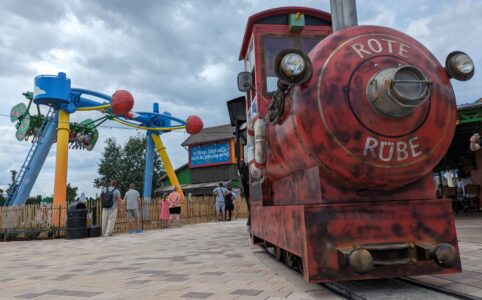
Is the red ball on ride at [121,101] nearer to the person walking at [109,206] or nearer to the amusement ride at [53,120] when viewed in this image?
the amusement ride at [53,120]

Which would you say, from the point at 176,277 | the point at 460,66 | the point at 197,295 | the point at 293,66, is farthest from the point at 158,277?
the point at 460,66

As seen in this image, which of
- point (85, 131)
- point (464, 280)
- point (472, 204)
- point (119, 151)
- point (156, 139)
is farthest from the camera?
point (119, 151)

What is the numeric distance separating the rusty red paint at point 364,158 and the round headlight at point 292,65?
15cm

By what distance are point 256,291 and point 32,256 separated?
5.70 metres

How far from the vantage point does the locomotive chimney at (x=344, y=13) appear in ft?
13.6

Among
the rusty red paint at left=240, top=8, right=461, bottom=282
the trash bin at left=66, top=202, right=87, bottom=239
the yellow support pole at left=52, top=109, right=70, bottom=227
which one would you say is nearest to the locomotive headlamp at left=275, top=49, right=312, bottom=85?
the rusty red paint at left=240, top=8, right=461, bottom=282

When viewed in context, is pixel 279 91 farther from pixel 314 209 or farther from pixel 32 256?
pixel 32 256

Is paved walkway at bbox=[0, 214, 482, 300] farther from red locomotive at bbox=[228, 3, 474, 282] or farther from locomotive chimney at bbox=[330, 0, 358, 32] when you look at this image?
locomotive chimney at bbox=[330, 0, 358, 32]

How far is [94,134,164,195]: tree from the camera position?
4391cm

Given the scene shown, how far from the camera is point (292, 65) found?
2994mm

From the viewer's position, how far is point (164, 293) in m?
3.59

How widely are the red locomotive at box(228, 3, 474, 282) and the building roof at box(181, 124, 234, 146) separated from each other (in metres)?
27.9

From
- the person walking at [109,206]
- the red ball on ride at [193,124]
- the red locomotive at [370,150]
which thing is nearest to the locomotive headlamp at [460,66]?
the red locomotive at [370,150]

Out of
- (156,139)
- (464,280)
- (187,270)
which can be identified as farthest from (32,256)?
(156,139)
